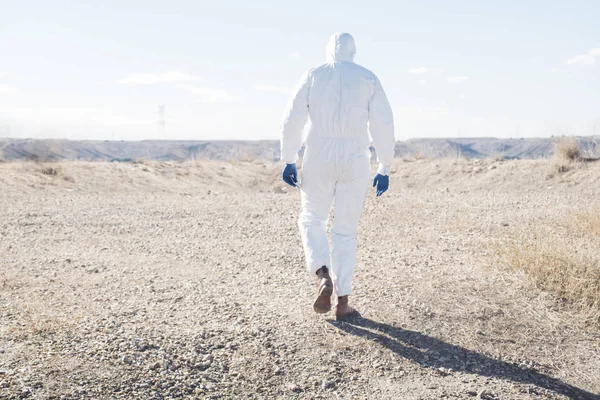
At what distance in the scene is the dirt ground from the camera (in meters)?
3.49

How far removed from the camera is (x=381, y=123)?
4258mm

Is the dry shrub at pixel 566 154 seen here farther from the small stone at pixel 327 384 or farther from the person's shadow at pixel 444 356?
the small stone at pixel 327 384

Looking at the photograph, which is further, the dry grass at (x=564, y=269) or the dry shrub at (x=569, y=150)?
the dry shrub at (x=569, y=150)

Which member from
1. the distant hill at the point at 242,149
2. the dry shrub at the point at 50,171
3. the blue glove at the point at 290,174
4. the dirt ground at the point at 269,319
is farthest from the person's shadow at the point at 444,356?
the distant hill at the point at 242,149

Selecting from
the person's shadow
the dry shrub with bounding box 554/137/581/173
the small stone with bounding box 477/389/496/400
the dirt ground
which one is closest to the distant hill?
the dry shrub with bounding box 554/137/581/173

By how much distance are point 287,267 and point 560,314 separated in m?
2.68

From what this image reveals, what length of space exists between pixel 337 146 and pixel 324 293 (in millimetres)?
1014

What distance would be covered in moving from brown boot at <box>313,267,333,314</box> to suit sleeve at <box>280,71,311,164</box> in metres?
0.88

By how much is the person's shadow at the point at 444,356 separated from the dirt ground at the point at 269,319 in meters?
0.01

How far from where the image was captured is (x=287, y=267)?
6297mm

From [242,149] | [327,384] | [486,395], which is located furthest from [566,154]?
[242,149]

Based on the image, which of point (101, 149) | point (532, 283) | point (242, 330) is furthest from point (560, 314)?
point (101, 149)

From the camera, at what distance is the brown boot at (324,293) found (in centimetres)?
410

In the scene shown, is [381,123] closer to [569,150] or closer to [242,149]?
[569,150]
